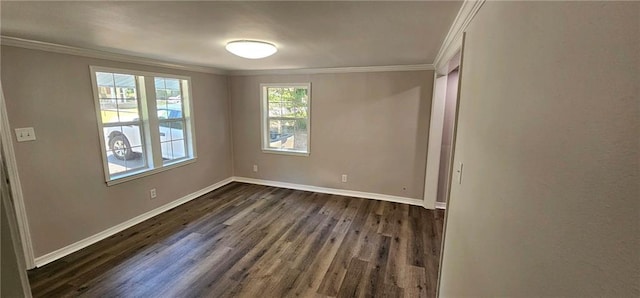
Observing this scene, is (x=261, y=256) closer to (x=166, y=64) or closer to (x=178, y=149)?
(x=178, y=149)

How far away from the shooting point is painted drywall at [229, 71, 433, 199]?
3.97 meters

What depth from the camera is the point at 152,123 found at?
357 cm

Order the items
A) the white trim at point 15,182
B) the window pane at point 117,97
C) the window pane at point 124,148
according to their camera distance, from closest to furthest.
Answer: the white trim at point 15,182, the window pane at point 117,97, the window pane at point 124,148

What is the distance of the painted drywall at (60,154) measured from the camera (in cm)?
239

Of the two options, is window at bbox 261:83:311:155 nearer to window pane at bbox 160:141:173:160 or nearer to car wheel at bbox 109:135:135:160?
window pane at bbox 160:141:173:160

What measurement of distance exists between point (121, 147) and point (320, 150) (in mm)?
2808

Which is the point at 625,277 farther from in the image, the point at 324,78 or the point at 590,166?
the point at 324,78

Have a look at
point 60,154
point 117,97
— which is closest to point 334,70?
point 117,97

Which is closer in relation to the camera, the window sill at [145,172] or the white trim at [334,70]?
the window sill at [145,172]

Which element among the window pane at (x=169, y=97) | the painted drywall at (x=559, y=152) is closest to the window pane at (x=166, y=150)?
the window pane at (x=169, y=97)

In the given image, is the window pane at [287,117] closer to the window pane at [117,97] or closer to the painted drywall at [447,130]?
the window pane at [117,97]

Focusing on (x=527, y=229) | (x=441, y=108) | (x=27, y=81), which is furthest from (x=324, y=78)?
(x=527, y=229)

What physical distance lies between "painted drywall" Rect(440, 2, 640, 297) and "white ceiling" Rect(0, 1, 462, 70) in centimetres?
66

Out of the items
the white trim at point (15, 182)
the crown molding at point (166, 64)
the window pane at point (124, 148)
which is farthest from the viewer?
the window pane at point (124, 148)
